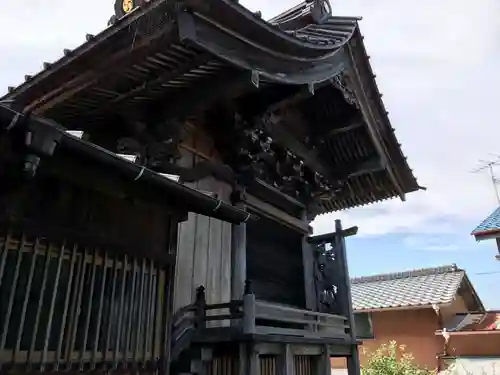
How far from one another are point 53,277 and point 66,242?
28cm

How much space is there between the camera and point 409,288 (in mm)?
20219

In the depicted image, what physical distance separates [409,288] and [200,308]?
17.4 metres

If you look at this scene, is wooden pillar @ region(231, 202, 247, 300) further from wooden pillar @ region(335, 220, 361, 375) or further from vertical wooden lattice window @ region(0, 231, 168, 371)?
vertical wooden lattice window @ region(0, 231, 168, 371)

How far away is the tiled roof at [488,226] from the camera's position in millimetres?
8375

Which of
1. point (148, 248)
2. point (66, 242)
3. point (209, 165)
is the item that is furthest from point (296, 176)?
point (66, 242)

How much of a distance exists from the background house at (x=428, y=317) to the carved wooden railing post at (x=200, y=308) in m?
12.6

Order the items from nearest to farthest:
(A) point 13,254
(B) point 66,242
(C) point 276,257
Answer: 1. (A) point 13,254
2. (B) point 66,242
3. (C) point 276,257

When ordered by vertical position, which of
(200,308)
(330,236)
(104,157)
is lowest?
(200,308)

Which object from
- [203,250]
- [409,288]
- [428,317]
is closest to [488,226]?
[203,250]

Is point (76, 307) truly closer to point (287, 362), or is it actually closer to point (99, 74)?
point (99, 74)

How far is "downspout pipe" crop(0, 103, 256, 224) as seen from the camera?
2.68 m

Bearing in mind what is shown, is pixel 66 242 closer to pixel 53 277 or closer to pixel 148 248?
pixel 53 277

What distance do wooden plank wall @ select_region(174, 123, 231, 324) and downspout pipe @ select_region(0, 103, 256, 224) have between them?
1381 mm

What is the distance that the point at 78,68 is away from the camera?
169 inches
